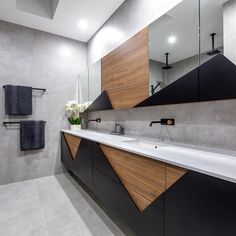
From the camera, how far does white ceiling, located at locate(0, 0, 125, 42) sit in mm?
2270

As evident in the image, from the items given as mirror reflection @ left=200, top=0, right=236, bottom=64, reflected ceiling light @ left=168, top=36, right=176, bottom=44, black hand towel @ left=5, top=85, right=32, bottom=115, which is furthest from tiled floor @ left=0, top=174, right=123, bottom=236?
reflected ceiling light @ left=168, top=36, right=176, bottom=44

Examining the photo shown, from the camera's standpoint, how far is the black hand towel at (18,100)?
2.60 meters

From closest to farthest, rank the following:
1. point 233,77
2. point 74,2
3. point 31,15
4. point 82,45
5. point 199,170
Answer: point 199,170, point 233,77, point 74,2, point 31,15, point 82,45

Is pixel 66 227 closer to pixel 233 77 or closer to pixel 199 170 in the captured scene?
pixel 199 170

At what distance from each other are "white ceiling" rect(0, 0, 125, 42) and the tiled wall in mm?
192

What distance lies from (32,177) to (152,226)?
2.55 m

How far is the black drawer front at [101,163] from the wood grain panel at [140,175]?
0.06m

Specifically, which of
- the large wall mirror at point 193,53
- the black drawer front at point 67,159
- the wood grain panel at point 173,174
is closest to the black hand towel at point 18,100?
the black drawer front at point 67,159

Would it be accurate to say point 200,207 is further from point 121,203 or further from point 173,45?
point 173,45

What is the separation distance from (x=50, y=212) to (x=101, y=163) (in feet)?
2.96

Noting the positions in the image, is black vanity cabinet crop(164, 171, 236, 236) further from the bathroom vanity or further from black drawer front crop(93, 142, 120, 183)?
black drawer front crop(93, 142, 120, 183)

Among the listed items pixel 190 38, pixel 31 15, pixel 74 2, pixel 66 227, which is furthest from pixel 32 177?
pixel 190 38

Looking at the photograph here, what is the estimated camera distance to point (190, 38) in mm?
1358

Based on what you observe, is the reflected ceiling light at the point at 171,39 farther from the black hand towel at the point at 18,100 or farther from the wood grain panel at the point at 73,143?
the black hand towel at the point at 18,100
